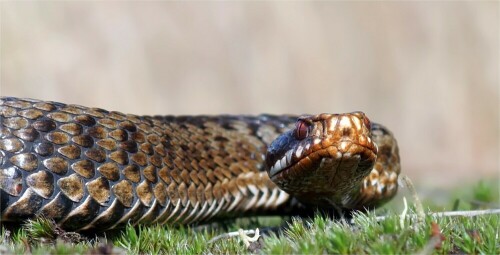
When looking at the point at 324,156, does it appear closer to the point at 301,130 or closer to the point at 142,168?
the point at 301,130

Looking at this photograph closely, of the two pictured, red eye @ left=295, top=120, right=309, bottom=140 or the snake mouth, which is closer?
the snake mouth

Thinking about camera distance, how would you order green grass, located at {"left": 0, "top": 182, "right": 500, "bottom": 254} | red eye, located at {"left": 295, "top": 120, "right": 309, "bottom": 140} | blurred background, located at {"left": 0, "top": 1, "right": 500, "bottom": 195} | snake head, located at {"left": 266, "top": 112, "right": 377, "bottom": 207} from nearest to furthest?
green grass, located at {"left": 0, "top": 182, "right": 500, "bottom": 254} < snake head, located at {"left": 266, "top": 112, "right": 377, "bottom": 207} < red eye, located at {"left": 295, "top": 120, "right": 309, "bottom": 140} < blurred background, located at {"left": 0, "top": 1, "right": 500, "bottom": 195}

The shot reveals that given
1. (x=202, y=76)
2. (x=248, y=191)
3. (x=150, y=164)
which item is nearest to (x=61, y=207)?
(x=150, y=164)

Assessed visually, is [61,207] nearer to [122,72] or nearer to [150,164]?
[150,164]

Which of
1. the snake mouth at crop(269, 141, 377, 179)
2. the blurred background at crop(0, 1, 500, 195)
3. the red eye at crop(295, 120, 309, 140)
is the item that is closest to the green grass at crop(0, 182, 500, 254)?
the snake mouth at crop(269, 141, 377, 179)

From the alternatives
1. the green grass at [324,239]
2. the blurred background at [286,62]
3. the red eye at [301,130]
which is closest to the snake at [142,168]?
the red eye at [301,130]

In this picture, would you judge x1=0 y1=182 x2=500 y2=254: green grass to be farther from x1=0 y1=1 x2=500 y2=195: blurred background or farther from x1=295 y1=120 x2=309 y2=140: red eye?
x1=0 y1=1 x2=500 y2=195: blurred background

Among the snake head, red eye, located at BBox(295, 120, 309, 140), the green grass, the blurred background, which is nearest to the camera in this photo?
the green grass

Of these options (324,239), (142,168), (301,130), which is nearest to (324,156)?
(301,130)
